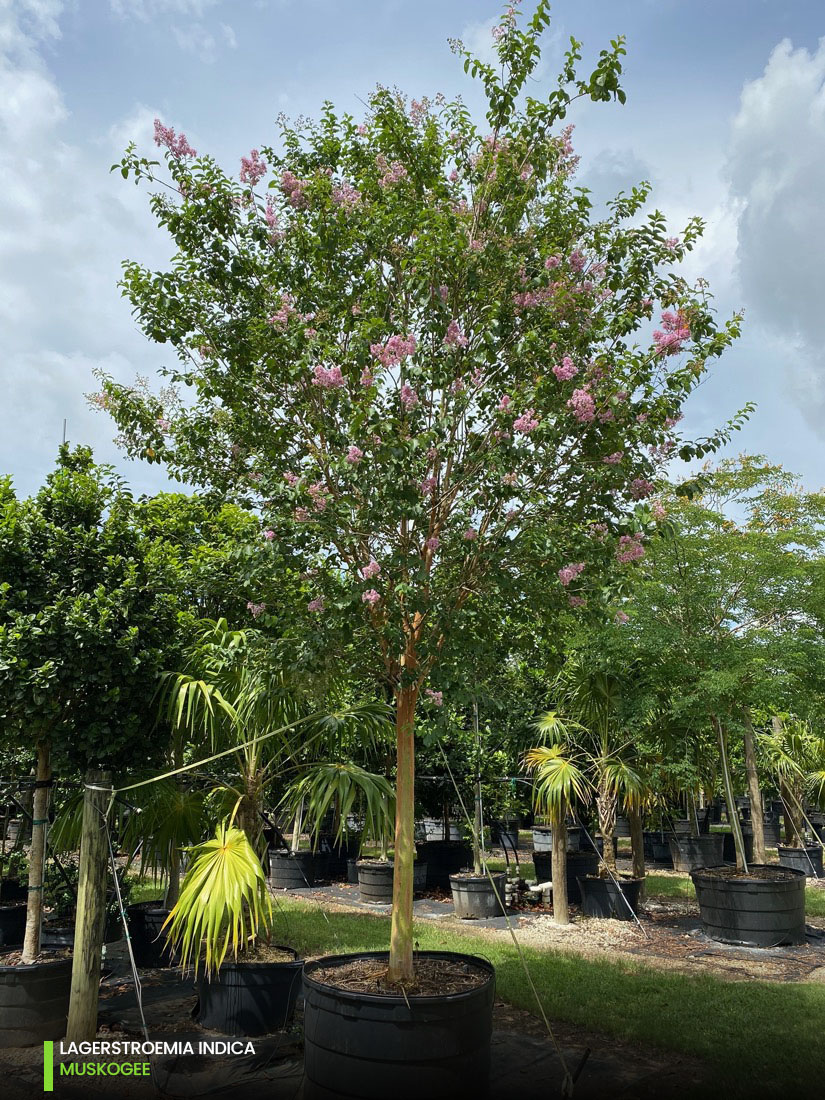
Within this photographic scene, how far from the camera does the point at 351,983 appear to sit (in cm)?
459

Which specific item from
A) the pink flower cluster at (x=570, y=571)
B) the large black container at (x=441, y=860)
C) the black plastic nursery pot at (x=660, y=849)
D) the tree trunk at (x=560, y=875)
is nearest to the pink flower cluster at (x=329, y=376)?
the pink flower cluster at (x=570, y=571)

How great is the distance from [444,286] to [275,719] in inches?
128

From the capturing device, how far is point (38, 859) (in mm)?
5625

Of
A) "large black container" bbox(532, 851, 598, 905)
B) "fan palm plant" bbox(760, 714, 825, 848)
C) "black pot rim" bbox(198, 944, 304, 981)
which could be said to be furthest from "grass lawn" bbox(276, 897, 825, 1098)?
"fan palm plant" bbox(760, 714, 825, 848)

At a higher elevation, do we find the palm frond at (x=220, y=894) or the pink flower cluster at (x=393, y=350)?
the pink flower cluster at (x=393, y=350)

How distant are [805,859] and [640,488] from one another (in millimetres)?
12154

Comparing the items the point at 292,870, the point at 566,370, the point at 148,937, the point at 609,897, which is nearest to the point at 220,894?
the point at 566,370

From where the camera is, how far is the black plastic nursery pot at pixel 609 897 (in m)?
9.46

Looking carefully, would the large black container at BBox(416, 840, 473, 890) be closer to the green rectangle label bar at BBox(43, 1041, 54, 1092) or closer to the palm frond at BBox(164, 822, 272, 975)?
the palm frond at BBox(164, 822, 272, 975)

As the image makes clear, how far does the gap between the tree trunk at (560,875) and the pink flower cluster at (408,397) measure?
6.71 m

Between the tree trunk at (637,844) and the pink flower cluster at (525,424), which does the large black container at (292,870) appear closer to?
the tree trunk at (637,844)

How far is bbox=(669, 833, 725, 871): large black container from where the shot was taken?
1418 cm

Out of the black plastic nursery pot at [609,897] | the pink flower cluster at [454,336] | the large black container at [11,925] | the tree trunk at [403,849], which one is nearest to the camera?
the pink flower cluster at [454,336]

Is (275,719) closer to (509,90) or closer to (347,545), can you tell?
(347,545)
